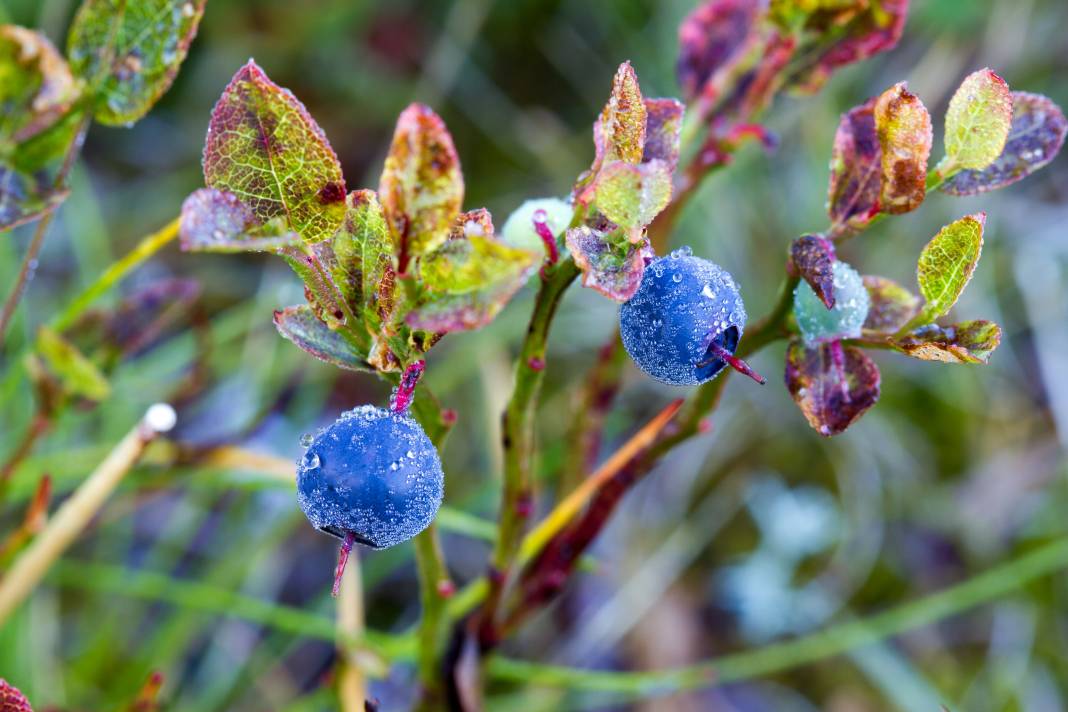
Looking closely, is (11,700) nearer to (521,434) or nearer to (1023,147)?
(521,434)

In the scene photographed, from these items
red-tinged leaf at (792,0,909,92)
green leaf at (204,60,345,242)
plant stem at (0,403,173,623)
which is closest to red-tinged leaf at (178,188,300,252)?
green leaf at (204,60,345,242)

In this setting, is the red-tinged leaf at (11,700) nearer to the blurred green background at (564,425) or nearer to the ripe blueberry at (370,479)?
the ripe blueberry at (370,479)

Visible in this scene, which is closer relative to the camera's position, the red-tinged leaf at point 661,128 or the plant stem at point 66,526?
the red-tinged leaf at point 661,128

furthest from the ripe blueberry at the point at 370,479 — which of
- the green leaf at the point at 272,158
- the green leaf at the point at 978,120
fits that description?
the green leaf at the point at 978,120

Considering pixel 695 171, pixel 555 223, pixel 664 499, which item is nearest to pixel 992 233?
pixel 664 499

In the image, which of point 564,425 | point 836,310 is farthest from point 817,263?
point 564,425

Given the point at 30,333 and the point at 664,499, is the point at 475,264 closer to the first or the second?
the point at 664,499
